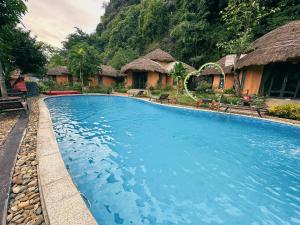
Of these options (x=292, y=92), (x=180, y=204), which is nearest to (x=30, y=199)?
(x=180, y=204)

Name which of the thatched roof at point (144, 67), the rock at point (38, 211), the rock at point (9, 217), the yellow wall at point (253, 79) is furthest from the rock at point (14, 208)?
the thatched roof at point (144, 67)

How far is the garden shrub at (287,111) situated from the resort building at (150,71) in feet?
47.7

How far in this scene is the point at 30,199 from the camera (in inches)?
105

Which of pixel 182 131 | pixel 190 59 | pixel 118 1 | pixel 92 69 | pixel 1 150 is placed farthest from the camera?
pixel 118 1

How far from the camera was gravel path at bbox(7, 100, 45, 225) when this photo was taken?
2.31 metres

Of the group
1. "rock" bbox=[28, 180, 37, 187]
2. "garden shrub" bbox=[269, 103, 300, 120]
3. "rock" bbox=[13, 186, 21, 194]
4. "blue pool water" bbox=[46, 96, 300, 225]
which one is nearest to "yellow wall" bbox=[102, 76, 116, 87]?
"blue pool water" bbox=[46, 96, 300, 225]

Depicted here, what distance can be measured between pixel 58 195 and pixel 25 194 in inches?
25.9

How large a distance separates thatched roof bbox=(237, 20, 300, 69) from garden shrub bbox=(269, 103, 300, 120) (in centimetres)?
367

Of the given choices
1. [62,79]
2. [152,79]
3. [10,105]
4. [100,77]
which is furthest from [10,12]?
[62,79]

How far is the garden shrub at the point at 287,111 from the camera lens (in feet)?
31.4

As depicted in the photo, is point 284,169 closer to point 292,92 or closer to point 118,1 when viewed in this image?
point 292,92

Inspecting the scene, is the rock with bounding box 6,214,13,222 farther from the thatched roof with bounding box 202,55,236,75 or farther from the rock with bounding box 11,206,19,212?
the thatched roof with bounding box 202,55,236,75

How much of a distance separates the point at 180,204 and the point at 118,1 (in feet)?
202

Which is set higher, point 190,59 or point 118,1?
point 118,1
